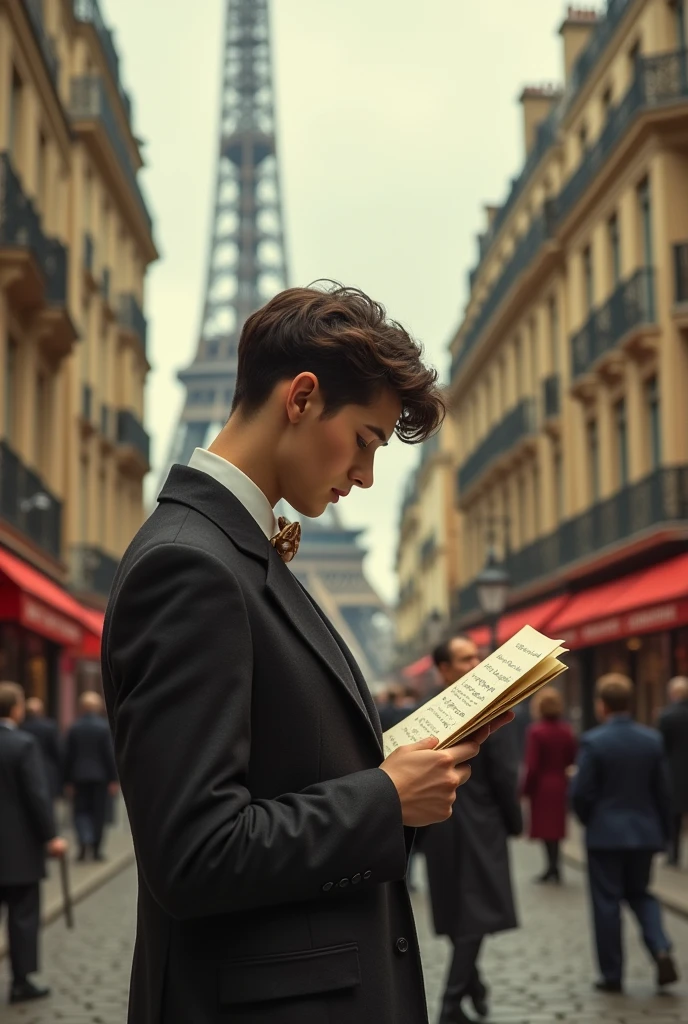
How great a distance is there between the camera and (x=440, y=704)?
280cm

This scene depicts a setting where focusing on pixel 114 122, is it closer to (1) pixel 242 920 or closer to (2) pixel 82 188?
(2) pixel 82 188

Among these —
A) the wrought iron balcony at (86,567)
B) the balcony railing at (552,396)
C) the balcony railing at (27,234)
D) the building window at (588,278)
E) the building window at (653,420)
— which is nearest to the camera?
the balcony railing at (27,234)

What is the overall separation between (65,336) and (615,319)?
31.9 ft

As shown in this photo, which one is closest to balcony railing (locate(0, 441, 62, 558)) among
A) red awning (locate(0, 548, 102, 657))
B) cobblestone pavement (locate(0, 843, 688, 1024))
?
red awning (locate(0, 548, 102, 657))

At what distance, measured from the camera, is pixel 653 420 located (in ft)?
88.8

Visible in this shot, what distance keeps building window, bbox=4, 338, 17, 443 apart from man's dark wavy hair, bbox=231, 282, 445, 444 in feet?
71.1

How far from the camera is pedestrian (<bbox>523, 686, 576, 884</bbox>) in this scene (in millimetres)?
15508

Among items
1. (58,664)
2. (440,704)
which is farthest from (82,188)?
(440,704)

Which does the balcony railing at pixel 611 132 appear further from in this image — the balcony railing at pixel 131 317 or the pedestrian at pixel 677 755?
the pedestrian at pixel 677 755

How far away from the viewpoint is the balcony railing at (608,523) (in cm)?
2403

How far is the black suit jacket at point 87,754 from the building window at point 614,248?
15.8 m

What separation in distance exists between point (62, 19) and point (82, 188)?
348 cm

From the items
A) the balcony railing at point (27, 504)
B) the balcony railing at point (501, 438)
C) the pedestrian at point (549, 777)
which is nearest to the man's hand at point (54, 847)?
the pedestrian at point (549, 777)

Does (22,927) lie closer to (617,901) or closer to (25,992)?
(25,992)
